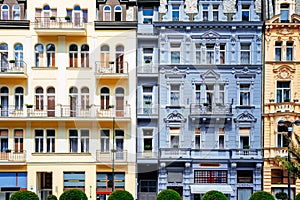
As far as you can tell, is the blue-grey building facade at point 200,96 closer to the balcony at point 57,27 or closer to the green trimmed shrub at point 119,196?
the balcony at point 57,27

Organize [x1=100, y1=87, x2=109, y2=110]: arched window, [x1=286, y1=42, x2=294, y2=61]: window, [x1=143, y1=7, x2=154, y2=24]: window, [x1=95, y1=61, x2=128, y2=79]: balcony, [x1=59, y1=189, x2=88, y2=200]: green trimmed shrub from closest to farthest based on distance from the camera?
1. [x1=59, y1=189, x2=88, y2=200]: green trimmed shrub
2. [x1=95, y1=61, x2=128, y2=79]: balcony
3. [x1=286, y1=42, x2=294, y2=61]: window
4. [x1=100, y1=87, x2=109, y2=110]: arched window
5. [x1=143, y1=7, x2=154, y2=24]: window

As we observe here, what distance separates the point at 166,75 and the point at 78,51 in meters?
6.49

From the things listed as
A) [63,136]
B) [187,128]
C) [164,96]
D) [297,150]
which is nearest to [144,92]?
[164,96]

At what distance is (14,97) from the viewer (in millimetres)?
33812

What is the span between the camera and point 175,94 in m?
34.0

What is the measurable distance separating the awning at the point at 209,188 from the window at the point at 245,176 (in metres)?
1.12

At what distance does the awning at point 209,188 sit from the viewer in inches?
1267

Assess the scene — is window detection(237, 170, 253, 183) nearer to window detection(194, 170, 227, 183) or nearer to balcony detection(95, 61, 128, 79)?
window detection(194, 170, 227, 183)

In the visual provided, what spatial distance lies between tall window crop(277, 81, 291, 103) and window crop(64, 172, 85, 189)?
14.7 m

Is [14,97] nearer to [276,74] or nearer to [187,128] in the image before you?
[187,128]

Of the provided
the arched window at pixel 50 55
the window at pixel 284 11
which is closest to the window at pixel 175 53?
the window at pixel 284 11

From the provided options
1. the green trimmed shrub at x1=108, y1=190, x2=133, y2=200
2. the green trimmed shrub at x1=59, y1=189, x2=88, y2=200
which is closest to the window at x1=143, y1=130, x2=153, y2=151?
the green trimmed shrub at x1=108, y1=190, x2=133, y2=200

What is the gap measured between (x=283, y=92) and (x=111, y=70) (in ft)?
39.9

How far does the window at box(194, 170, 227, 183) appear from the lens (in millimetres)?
33250
